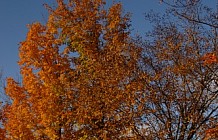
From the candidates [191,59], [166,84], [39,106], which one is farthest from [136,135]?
[39,106]

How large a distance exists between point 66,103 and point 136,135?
3607 millimetres

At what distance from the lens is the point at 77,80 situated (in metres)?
17.1

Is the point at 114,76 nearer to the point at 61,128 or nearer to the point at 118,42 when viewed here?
the point at 118,42

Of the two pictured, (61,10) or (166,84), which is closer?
(166,84)

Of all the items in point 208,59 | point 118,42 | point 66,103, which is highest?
point 118,42

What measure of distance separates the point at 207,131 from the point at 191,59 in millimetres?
2818

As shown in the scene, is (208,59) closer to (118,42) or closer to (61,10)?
(118,42)

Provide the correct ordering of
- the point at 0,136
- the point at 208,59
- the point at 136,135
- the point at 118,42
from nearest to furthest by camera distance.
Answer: the point at 208,59 < the point at 136,135 < the point at 118,42 < the point at 0,136

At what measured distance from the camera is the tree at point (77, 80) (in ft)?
51.2

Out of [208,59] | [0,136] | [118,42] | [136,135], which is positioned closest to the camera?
[208,59]

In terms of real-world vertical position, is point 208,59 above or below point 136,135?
above

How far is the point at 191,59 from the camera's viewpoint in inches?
618

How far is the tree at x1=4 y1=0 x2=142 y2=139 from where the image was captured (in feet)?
51.2

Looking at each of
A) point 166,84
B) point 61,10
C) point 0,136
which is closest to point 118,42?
point 166,84
